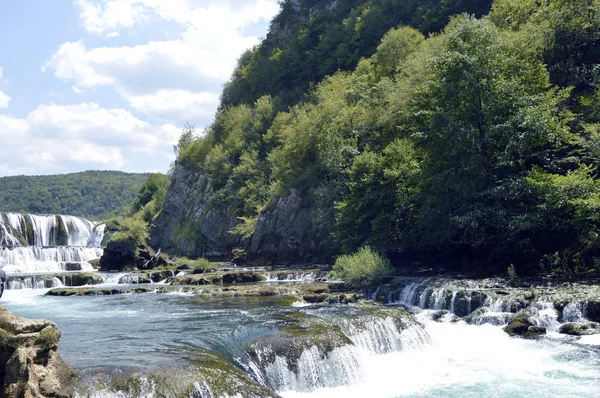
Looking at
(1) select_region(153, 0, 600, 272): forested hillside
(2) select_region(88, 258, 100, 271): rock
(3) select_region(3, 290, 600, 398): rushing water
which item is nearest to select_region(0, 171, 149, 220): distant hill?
(2) select_region(88, 258, 100, 271): rock

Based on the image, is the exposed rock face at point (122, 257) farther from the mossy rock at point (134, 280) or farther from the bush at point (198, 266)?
the mossy rock at point (134, 280)

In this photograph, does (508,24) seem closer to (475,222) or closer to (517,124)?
(517,124)

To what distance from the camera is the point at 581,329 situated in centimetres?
2033

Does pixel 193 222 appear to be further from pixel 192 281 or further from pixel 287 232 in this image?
pixel 192 281

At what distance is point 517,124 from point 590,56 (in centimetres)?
1202

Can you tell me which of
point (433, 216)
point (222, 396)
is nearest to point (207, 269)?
point (433, 216)

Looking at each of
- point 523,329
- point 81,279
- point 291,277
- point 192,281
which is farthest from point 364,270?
point 81,279

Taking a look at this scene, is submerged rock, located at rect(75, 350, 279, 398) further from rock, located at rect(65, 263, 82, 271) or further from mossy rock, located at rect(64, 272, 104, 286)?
rock, located at rect(65, 263, 82, 271)

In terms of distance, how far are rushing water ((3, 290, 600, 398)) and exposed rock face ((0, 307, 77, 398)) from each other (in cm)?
171

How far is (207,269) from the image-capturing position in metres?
46.9

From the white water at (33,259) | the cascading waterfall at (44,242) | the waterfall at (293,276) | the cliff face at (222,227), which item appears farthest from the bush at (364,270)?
the cascading waterfall at (44,242)

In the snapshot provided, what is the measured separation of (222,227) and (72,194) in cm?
11866

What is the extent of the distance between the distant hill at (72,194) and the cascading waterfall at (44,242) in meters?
70.4

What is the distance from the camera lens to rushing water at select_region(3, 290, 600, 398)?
16156mm
